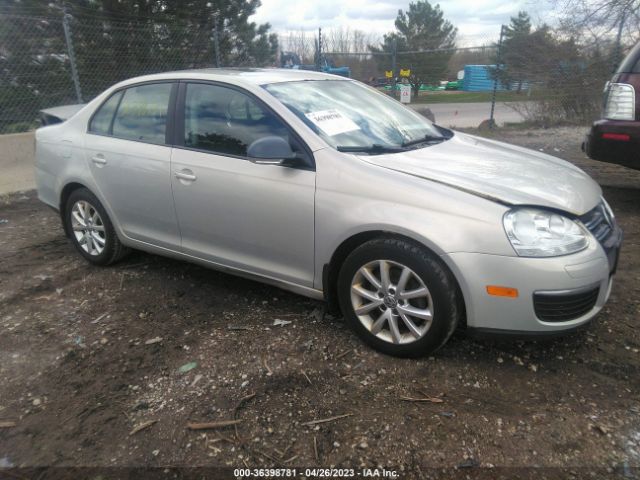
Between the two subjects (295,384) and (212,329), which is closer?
(295,384)

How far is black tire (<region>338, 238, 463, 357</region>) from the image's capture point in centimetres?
258

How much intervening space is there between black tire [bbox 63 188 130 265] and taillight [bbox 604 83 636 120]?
4830 millimetres

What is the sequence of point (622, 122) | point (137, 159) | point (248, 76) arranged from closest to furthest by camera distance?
point (248, 76), point (137, 159), point (622, 122)

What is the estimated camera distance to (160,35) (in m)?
10.0

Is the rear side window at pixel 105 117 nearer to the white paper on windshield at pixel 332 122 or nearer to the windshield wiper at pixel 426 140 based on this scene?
the white paper on windshield at pixel 332 122

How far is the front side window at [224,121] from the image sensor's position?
126 inches

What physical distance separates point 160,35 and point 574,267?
32.0 feet

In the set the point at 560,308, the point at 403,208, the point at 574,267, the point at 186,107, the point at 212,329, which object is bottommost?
the point at 212,329

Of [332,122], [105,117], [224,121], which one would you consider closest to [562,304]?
[332,122]

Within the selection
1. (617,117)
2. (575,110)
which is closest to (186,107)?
(617,117)

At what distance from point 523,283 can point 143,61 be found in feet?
30.5

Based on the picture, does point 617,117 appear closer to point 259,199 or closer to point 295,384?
point 259,199

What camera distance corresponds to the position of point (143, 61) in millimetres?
9758

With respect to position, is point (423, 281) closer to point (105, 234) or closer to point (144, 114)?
Result: point (144, 114)
